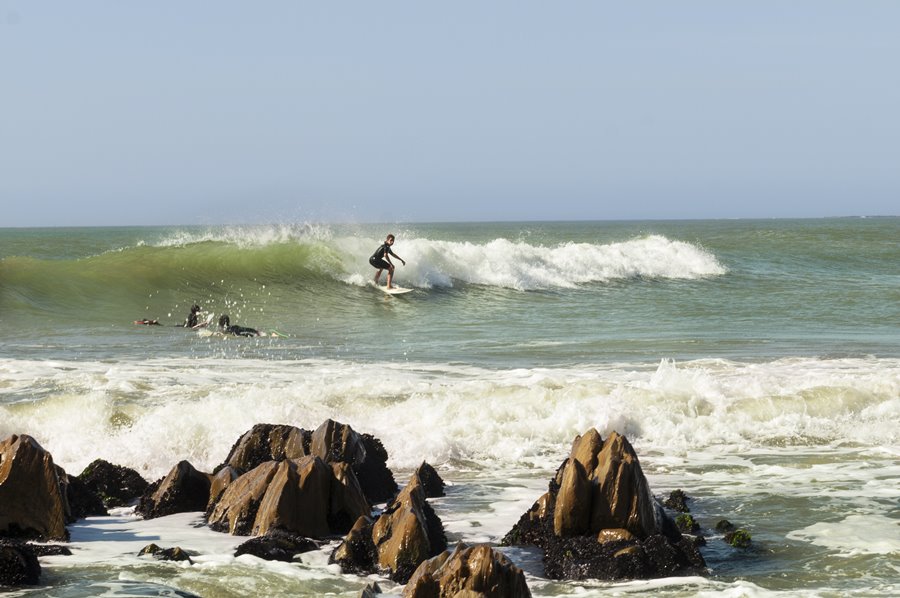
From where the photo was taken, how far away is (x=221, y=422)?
12.6 m

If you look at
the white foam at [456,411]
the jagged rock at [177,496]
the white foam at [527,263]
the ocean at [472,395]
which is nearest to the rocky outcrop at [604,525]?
the ocean at [472,395]

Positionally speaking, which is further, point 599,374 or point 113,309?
point 113,309

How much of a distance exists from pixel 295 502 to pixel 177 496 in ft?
4.62

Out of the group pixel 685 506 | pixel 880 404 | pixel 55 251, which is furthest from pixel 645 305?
pixel 55 251

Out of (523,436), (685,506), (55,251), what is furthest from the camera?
(55,251)

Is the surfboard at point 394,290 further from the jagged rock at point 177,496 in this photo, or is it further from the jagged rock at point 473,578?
the jagged rock at point 473,578

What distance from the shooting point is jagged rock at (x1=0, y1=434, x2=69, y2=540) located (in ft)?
26.4

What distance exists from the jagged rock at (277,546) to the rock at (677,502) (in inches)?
117

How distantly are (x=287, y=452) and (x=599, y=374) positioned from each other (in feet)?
26.8

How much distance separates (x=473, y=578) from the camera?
584cm

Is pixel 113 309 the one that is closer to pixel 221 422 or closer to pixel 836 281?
pixel 221 422

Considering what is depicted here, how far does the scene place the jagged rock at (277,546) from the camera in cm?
782

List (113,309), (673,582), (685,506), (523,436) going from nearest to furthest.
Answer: (673,582) < (685,506) < (523,436) < (113,309)

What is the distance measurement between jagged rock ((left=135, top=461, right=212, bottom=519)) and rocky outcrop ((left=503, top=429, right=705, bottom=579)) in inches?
106
